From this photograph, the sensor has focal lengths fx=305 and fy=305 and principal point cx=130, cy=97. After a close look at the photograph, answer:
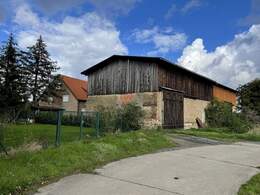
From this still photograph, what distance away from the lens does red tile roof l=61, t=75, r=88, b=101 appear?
143 ft

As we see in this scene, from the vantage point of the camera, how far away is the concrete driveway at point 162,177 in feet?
20.9

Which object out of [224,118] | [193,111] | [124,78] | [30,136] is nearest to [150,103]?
[124,78]

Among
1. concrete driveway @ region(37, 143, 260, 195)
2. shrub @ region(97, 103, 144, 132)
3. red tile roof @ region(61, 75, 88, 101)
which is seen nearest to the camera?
concrete driveway @ region(37, 143, 260, 195)

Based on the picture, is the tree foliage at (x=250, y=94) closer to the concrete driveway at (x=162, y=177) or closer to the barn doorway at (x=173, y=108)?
the barn doorway at (x=173, y=108)

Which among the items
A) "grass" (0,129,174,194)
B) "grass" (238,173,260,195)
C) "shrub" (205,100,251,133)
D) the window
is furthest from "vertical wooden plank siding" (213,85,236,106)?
"grass" (238,173,260,195)

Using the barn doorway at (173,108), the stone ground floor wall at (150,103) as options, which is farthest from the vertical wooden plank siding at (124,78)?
the barn doorway at (173,108)

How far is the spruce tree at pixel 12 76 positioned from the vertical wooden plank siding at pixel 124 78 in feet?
46.7

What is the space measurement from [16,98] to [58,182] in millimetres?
34950

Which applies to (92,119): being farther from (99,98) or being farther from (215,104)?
(215,104)

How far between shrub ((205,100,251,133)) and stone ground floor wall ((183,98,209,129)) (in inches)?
35.2

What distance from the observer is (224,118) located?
102ft

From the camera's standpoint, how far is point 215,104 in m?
34.8

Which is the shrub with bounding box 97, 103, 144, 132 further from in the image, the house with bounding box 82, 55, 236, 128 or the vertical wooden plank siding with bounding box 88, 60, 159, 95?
the vertical wooden plank siding with bounding box 88, 60, 159, 95

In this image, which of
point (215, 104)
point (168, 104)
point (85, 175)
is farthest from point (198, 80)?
point (85, 175)
